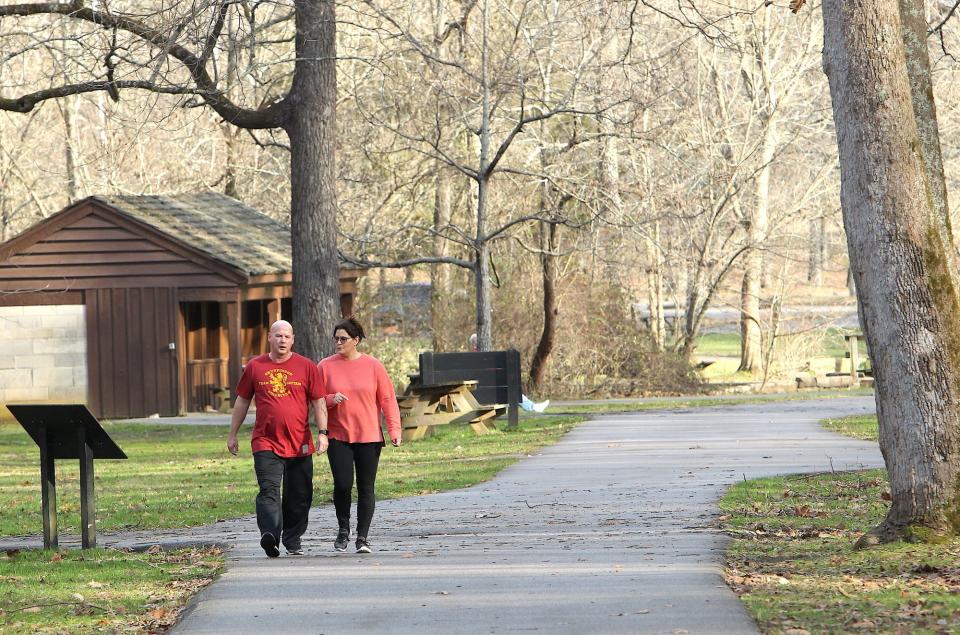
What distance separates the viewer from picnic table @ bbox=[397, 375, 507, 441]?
2259 centimetres

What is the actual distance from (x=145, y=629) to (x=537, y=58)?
21.4m

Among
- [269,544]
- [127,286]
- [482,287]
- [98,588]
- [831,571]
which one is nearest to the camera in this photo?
[831,571]

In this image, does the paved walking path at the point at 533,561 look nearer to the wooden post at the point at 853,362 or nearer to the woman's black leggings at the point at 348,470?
the woman's black leggings at the point at 348,470

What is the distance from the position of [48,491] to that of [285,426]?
206 centimetres

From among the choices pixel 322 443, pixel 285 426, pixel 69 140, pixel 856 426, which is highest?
pixel 69 140

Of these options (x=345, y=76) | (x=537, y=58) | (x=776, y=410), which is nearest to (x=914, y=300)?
(x=776, y=410)

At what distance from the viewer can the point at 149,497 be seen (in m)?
16.0

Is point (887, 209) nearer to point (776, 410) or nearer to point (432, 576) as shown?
point (432, 576)

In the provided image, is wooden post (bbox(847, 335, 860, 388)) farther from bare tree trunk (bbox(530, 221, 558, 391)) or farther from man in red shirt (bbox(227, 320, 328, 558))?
man in red shirt (bbox(227, 320, 328, 558))

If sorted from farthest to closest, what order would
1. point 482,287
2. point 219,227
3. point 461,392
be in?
point 219,227 → point 482,287 → point 461,392

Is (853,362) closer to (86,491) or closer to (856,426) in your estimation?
(856,426)

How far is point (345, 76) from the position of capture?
33.7m

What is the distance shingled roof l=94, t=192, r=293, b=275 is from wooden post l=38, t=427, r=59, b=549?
17958mm

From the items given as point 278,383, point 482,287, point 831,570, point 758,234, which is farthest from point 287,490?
point 758,234
